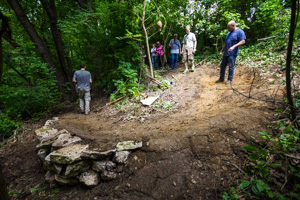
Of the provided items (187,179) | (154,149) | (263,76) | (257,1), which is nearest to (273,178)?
(187,179)

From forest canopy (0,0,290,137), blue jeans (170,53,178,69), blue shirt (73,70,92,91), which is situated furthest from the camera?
blue jeans (170,53,178,69)

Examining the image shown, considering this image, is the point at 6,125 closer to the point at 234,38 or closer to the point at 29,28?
the point at 29,28

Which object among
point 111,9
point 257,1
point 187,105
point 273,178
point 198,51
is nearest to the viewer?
point 273,178

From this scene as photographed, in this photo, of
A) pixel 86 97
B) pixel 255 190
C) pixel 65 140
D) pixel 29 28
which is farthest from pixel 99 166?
pixel 29 28

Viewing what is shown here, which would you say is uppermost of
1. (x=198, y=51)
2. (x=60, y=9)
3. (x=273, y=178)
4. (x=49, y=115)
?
(x=60, y=9)

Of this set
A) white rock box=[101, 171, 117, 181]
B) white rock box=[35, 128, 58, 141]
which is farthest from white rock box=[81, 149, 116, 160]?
white rock box=[35, 128, 58, 141]

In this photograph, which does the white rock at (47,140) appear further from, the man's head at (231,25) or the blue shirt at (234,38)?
the man's head at (231,25)

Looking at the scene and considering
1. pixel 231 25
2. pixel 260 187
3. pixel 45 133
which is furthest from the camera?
pixel 231 25

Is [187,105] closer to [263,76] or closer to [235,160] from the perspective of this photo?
[235,160]

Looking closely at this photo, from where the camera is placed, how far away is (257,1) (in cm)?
666

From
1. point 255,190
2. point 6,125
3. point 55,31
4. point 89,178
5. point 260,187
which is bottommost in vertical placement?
point 89,178

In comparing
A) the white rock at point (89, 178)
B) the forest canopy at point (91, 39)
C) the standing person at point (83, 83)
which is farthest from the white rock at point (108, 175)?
the standing person at point (83, 83)

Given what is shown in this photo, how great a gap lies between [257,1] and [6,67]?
38.9 feet

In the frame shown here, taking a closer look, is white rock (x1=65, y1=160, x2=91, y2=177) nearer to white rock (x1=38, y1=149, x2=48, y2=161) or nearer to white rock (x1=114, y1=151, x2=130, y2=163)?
white rock (x1=114, y1=151, x2=130, y2=163)
